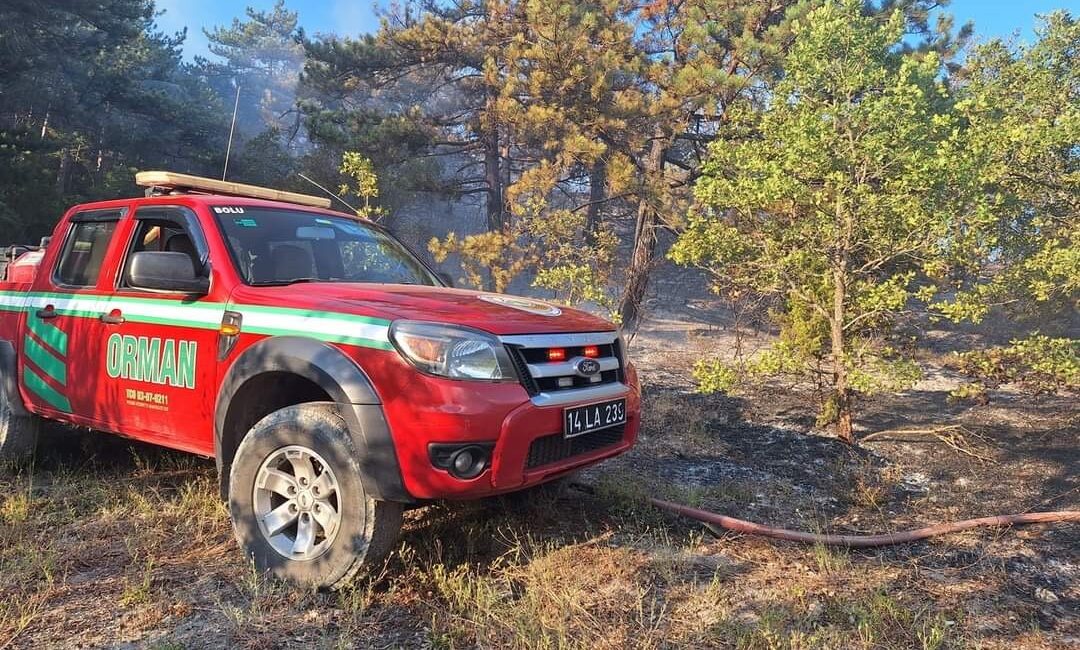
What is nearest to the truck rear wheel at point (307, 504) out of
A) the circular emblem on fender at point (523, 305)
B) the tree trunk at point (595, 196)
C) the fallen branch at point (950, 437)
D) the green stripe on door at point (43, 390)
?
the circular emblem on fender at point (523, 305)

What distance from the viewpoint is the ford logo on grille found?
317 centimetres

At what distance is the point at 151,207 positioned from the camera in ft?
12.9

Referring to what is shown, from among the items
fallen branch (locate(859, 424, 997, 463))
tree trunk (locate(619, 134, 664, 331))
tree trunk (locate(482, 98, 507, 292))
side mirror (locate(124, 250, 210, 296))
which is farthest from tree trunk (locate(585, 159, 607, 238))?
side mirror (locate(124, 250, 210, 296))

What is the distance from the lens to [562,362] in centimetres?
312

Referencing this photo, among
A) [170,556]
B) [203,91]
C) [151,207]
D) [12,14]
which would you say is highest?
[203,91]

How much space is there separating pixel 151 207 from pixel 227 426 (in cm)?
161

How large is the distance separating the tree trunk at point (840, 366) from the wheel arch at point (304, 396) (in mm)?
5013

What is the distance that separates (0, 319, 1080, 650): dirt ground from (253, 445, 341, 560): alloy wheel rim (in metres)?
0.19

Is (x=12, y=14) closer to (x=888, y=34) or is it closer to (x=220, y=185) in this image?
(x=220, y=185)

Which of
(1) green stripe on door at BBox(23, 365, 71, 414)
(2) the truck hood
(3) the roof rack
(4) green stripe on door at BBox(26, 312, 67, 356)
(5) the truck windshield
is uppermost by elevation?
(3) the roof rack

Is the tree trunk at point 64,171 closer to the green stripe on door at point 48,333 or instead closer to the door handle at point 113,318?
the green stripe on door at point 48,333

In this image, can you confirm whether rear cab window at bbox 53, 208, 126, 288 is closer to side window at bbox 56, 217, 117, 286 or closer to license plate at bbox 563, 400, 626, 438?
side window at bbox 56, 217, 117, 286

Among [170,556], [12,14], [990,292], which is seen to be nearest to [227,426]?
[170,556]

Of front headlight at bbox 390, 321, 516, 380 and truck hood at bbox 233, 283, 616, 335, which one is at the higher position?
truck hood at bbox 233, 283, 616, 335
